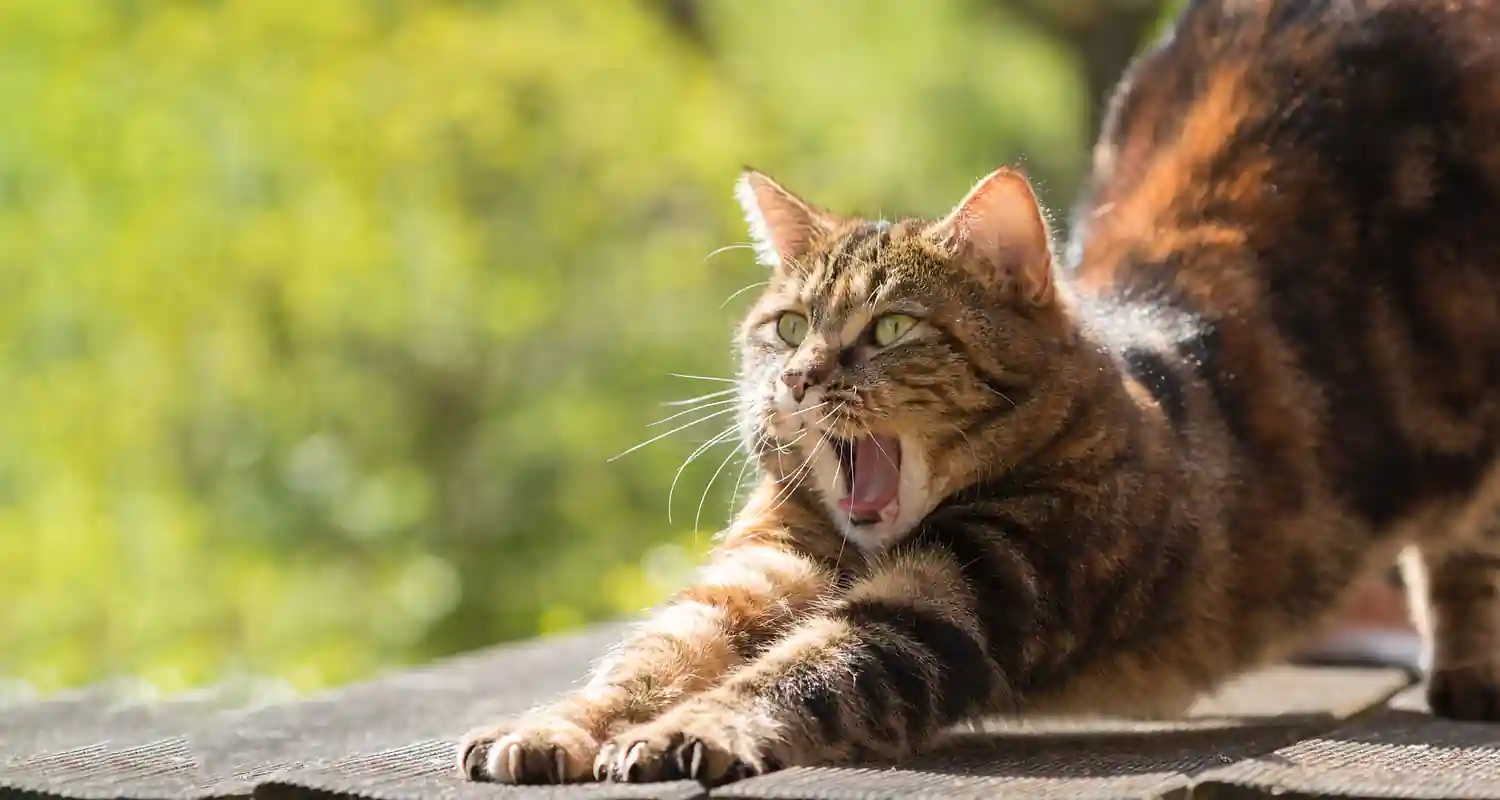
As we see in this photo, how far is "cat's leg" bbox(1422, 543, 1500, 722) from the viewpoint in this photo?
6.20 feet

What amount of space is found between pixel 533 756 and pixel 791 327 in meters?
0.62

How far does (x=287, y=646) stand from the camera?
14.1 feet

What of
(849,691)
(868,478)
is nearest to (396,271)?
(868,478)

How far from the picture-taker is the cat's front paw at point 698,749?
1188 mm

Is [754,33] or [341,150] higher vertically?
[754,33]

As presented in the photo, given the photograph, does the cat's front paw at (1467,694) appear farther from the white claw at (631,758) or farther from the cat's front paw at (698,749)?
the white claw at (631,758)

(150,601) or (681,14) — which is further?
(681,14)

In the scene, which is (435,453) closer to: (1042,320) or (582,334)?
(582,334)

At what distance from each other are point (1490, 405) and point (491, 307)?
2966 mm

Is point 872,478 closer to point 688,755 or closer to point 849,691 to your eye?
point 849,691

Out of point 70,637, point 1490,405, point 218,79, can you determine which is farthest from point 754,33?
point 1490,405

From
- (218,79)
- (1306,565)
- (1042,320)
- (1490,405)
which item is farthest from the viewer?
(218,79)

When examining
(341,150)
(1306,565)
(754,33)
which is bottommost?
(1306,565)

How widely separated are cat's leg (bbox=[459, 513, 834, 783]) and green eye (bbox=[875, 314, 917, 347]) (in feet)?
0.83
